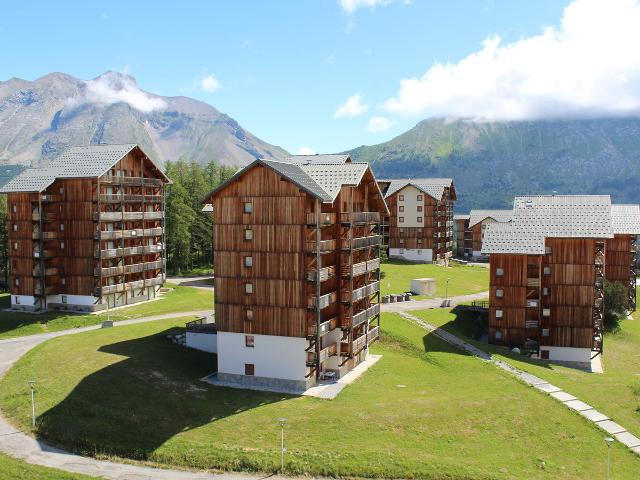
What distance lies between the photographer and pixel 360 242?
5844cm

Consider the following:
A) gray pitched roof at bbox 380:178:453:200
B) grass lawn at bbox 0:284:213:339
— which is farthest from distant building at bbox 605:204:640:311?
grass lawn at bbox 0:284:213:339

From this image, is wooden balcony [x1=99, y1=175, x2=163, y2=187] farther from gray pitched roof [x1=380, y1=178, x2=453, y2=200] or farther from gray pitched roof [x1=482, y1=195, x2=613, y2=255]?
gray pitched roof [x1=380, y1=178, x2=453, y2=200]

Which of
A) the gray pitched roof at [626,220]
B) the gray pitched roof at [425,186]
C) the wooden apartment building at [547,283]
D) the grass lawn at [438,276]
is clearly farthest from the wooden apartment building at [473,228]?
the wooden apartment building at [547,283]

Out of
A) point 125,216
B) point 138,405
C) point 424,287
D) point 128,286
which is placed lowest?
point 138,405

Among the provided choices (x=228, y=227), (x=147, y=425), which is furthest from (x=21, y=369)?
(x=228, y=227)

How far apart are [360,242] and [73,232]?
4300 centimetres

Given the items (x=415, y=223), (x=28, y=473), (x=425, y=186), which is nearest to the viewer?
(x=28, y=473)

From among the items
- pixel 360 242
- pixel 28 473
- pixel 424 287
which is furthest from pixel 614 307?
pixel 28 473

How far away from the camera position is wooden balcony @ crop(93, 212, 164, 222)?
265 ft

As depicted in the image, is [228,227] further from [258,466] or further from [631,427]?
[631,427]

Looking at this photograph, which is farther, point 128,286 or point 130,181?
point 130,181

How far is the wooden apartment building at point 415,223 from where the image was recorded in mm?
137750

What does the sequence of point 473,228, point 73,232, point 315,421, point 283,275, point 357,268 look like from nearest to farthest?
point 315,421 < point 283,275 < point 357,268 < point 73,232 < point 473,228

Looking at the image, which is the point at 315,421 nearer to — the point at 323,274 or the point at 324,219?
the point at 323,274
